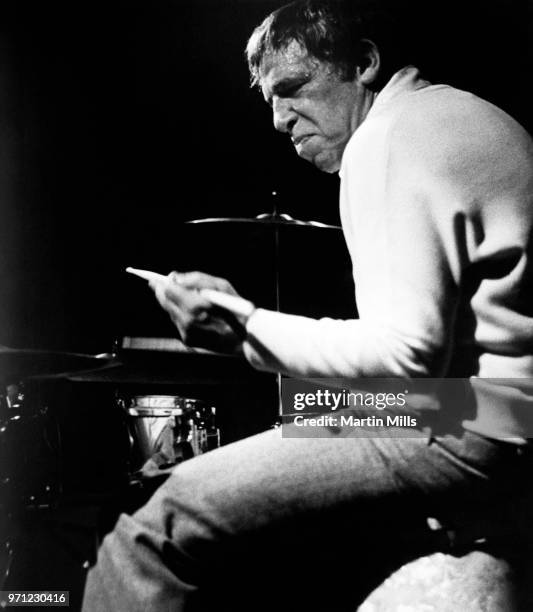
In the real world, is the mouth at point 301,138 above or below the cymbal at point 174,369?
above

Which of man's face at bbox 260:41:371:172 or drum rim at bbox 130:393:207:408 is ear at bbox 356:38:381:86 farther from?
drum rim at bbox 130:393:207:408

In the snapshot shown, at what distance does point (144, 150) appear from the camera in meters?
2.22

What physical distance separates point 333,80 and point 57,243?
159 centimetres

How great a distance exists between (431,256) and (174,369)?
1366mm

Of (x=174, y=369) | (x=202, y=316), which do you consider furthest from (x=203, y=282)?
(x=174, y=369)

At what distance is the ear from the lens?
1.00m

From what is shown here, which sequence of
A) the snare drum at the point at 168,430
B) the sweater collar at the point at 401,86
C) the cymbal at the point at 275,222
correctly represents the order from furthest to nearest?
the cymbal at the point at 275,222, the snare drum at the point at 168,430, the sweater collar at the point at 401,86

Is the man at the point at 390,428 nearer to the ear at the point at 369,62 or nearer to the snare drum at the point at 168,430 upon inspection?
the ear at the point at 369,62

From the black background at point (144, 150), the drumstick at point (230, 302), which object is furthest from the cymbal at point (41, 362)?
the drumstick at point (230, 302)

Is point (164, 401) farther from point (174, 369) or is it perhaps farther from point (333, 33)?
point (333, 33)

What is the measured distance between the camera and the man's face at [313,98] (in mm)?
1010

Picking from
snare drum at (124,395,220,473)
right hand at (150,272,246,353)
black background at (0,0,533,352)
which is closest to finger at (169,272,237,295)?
right hand at (150,272,246,353)

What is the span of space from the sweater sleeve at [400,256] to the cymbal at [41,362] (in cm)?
67

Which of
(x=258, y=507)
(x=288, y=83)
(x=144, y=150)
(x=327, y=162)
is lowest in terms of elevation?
(x=258, y=507)
